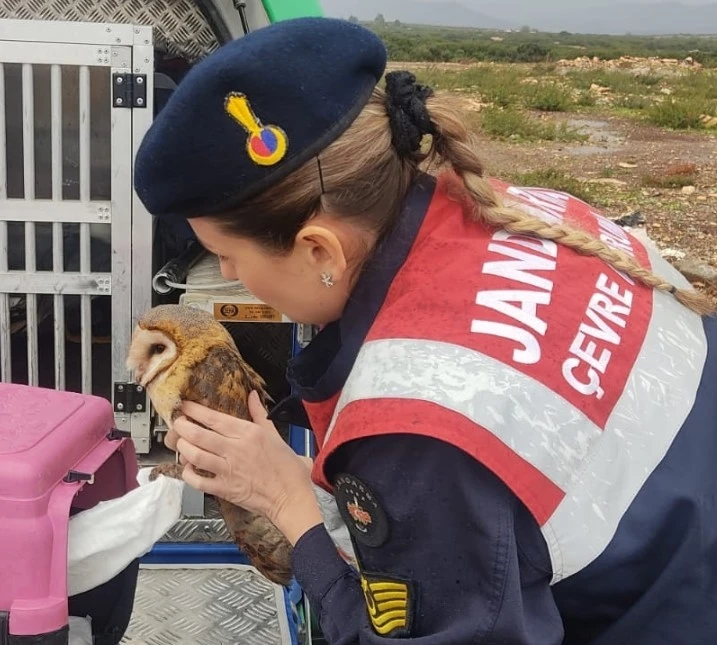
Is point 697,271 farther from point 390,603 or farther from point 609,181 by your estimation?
point 390,603

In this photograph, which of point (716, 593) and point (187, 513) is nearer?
point (716, 593)

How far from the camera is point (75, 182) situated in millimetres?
2777

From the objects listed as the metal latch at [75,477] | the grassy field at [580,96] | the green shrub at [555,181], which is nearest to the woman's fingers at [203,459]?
the metal latch at [75,477]

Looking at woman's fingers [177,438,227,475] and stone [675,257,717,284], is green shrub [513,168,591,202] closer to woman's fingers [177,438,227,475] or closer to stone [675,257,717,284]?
stone [675,257,717,284]

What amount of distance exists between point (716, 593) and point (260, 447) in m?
0.85

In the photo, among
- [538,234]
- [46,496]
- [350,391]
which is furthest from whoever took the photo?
[46,496]

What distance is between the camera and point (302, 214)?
1398mm

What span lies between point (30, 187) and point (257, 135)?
1633 mm

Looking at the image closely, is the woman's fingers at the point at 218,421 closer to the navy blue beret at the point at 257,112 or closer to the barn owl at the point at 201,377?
the barn owl at the point at 201,377

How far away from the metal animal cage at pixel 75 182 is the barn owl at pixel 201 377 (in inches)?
19.9

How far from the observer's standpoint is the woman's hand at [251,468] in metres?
1.71

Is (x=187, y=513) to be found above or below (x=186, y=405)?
below

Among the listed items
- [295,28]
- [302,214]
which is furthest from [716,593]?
[295,28]

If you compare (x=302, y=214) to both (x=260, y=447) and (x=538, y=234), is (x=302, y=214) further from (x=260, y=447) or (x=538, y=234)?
(x=260, y=447)
